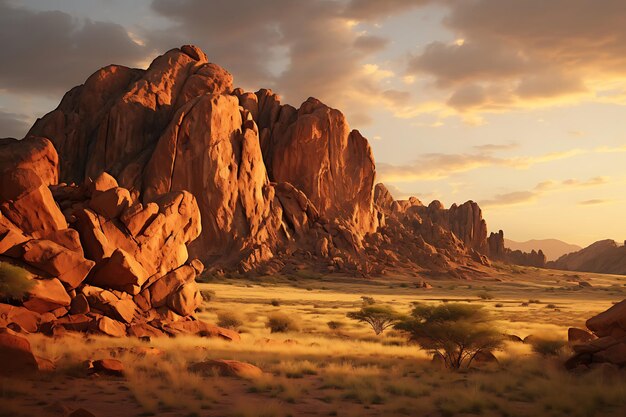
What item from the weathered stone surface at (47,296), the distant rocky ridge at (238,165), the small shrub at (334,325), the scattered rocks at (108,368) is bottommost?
the small shrub at (334,325)

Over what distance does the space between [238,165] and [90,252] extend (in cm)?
6304

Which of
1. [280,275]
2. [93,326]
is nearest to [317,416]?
[93,326]

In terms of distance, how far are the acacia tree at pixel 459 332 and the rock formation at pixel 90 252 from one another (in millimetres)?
9745

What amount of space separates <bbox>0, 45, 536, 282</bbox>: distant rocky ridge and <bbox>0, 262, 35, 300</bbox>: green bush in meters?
54.9

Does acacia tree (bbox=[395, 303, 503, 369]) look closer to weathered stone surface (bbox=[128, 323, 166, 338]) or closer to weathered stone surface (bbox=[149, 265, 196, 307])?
weathered stone surface (bbox=[128, 323, 166, 338])

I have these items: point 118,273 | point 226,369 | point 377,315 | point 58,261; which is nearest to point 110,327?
point 118,273

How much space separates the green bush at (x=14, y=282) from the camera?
64.0 feet

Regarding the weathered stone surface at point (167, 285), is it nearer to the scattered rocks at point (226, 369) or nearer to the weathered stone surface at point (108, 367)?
the scattered rocks at point (226, 369)

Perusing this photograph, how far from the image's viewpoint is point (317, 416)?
1232 cm

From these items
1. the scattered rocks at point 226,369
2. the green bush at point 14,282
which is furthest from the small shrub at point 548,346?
the green bush at point 14,282

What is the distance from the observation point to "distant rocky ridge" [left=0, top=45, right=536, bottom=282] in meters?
81.1

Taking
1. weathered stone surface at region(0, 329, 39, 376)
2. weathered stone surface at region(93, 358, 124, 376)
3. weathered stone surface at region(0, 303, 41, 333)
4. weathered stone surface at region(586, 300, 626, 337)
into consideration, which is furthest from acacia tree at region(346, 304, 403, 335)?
weathered stone surface at region(0, 329, 39, 376)

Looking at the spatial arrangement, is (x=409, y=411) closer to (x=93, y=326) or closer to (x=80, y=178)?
(x=93, y=326)

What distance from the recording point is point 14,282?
19.6m
